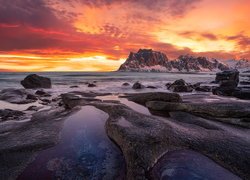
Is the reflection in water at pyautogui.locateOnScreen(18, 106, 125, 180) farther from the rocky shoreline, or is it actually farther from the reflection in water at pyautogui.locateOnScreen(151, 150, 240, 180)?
the reflection in water at pyautogui.locateOnScreen(151, 150, 240, 180)

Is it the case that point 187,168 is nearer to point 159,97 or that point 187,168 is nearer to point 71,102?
point 159,97

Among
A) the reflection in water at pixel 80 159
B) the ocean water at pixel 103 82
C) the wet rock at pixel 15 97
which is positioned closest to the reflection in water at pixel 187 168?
the reflection in water at pixel 80 159

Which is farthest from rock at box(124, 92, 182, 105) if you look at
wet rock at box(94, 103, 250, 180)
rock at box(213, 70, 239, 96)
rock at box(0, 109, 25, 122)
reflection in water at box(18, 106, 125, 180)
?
rock at box(213, 70, 239, 96)

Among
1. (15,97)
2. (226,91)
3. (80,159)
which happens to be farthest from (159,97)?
(15,97)

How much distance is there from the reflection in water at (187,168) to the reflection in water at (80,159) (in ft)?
4.34

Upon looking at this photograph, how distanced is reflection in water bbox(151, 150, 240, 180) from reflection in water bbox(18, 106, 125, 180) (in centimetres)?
132

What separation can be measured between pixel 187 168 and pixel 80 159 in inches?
153

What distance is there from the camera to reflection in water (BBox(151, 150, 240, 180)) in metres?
6.52

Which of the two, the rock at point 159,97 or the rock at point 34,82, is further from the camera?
the rock at point 34,82

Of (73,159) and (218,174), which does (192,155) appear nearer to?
(218,174)

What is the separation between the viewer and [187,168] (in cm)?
698

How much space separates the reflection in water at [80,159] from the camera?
7062mm

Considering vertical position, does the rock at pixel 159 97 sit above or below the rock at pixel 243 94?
above

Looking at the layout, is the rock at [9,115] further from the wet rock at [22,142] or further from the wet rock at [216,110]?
the wet rock at [216,110]
